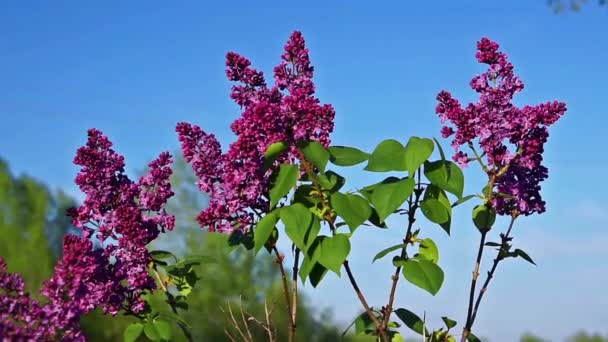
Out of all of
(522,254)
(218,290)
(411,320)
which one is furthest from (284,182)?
(218,290)

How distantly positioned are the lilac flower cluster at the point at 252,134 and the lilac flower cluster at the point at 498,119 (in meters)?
0.50

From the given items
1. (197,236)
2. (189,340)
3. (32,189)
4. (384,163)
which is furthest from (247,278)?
(384,163)

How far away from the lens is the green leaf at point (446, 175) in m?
2.89

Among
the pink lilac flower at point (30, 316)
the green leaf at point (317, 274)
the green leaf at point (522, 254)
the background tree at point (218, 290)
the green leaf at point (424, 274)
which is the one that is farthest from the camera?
the background tree at point (218, 290)

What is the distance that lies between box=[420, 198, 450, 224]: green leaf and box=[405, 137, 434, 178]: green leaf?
0.64ft

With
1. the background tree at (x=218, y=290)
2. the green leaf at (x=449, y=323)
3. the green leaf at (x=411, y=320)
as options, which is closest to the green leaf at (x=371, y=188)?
the green leaf at (x=411, y=320)

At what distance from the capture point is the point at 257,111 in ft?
9.52

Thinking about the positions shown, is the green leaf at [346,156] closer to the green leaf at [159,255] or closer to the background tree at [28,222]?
the green leaf at [159,255]

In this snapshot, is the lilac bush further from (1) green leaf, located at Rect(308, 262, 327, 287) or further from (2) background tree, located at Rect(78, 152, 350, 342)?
(2) background tree, located at Rect(78, 152, 350, 342)

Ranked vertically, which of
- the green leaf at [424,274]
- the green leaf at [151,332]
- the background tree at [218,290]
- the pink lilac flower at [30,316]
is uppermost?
the background tree at [218,290]

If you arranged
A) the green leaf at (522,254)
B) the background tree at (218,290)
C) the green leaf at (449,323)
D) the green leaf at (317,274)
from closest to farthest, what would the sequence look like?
the green leaf at (317,274)
the green leaf at (522,254)
the green leaf at (449,323)
the background tree at (218,290)

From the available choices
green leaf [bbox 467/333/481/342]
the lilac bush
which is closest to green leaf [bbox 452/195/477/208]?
the lilac bush

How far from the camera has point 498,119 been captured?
3.13 meters

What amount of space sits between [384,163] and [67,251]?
3.64ft
